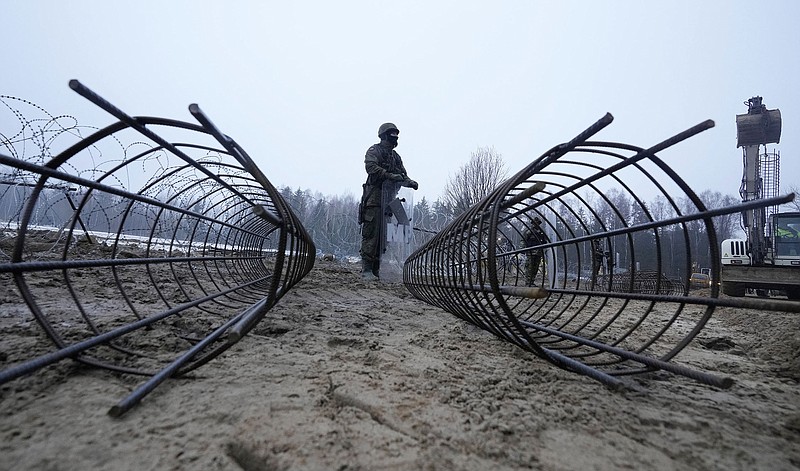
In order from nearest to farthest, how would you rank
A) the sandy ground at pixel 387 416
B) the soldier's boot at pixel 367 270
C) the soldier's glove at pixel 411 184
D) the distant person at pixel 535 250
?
the sandy ground at pixel 387 416
the distant person at pixel 535 250
the soldier's glove at pixel 411 184
the soldier's boot at pixel 367 270

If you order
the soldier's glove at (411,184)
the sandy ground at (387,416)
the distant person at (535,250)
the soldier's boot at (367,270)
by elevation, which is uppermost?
the soldier's glove at (411,184)

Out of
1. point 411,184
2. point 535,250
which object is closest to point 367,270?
point 411,184

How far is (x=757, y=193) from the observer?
10.5 metres

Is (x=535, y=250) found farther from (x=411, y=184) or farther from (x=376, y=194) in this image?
(x=376, y=194)

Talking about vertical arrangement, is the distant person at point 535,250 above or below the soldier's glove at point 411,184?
below

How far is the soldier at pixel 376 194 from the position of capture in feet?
20.7

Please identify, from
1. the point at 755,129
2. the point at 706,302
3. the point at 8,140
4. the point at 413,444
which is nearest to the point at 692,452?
the point at 706,302

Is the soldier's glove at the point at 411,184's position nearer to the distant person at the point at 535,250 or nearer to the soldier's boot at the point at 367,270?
the soldier's boot at the point at 367,270

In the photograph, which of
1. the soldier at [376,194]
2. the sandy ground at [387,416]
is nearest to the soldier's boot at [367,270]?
the soldier at [376,194]

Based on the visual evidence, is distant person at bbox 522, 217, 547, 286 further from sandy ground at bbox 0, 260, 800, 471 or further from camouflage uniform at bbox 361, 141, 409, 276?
camouflage uniform at bbox 361, 141, 409, 276

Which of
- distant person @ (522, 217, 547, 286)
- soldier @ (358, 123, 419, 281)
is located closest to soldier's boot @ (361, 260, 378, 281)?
soldier @ (358, 123, 419, 281)

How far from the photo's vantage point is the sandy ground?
39.8 inches

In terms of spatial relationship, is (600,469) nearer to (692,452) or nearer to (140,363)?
(692,452)

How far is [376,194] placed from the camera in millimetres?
6398
